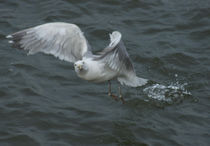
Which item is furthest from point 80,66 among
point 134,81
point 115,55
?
point 134,81

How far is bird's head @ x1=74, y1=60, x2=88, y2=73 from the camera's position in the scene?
6352 mm

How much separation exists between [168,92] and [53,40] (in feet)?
7.40

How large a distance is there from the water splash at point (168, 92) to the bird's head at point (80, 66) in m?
1.86

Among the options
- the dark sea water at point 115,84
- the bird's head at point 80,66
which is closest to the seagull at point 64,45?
the bird's head at point 80,66

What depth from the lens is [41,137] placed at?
662 centimetres

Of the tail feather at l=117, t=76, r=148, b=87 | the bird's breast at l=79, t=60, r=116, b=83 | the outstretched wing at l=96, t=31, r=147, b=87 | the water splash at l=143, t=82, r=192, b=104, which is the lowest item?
the water splash at l=143, t=82, r=192, b=104

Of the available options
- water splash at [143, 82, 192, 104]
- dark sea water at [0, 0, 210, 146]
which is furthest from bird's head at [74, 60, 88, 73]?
water splash at [143, 82, 192, 104]

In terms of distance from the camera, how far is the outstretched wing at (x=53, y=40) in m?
7.01

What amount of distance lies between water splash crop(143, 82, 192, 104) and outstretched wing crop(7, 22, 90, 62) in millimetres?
1593

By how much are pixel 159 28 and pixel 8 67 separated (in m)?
3.36

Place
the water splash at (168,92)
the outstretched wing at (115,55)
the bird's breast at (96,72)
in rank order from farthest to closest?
the water splash at (168,92) → the bird's breast at (96,72) → the outstretched wing at (115,55)

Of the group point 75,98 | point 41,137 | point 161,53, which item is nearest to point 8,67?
point 75,98

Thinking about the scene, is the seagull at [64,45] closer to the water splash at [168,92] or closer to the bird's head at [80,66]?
the bird's head at [80,66]

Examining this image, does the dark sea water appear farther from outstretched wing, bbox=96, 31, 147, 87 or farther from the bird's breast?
outstretched wing, bbox=96, 31, 147, 87
